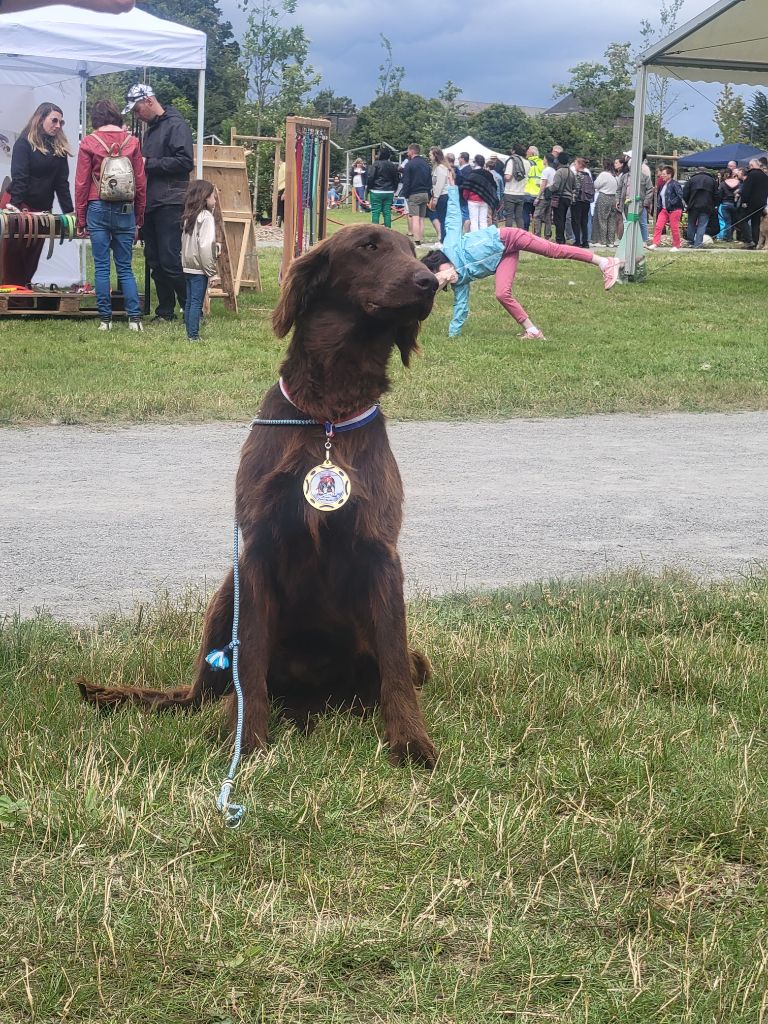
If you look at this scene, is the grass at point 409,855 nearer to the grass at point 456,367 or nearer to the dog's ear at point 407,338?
the dog's ear at point 407,338

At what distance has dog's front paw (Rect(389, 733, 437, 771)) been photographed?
333 cm

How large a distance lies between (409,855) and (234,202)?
1399 cm

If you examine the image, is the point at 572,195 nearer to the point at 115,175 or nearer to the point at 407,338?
the point at 115,175

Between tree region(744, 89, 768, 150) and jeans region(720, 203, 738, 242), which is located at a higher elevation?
tree region(744, 89, 768, 150)

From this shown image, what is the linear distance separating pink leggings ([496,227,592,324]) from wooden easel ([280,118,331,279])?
2.49m

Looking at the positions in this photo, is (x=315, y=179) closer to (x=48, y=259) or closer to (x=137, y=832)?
(x=48, y=259)

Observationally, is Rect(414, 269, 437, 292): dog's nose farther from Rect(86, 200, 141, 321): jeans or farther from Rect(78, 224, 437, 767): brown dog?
Rect(86, 200, 141, 321): jeans

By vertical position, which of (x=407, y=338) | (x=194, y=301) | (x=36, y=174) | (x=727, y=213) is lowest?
(x=407, y=338)

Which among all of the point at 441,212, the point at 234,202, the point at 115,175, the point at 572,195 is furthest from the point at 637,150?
the point at 115,175

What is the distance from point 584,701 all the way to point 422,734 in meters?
0.73

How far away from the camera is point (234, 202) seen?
15805 mm

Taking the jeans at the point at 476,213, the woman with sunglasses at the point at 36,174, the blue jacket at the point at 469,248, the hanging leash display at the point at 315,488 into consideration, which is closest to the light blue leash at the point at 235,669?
the hanging leash display at the point at 315,488

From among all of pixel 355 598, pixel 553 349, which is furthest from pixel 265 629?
pixel 553 349

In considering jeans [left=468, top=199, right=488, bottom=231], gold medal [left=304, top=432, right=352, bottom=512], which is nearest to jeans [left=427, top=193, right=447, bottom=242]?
jeans [left=468, top=199, right=488, bottom=231]
